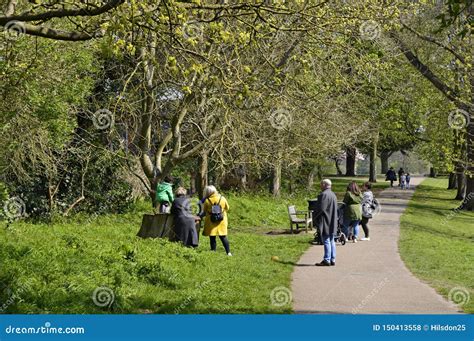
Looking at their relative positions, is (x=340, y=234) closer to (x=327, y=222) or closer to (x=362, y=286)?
(x=327, y=222)

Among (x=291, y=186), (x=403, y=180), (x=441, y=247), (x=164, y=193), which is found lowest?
(x=441, y=247)

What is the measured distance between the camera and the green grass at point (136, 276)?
32.0 feet

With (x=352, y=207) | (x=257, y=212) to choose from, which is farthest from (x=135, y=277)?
(x=257, y=212)

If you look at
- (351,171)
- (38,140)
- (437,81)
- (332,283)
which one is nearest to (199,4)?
(332,283)

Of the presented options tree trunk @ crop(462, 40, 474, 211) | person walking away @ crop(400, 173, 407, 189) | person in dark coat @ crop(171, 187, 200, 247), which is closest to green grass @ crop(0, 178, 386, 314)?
person in dark coat @ crop(171, 187, 200, 247)

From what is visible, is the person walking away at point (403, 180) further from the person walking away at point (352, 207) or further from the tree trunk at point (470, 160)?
the person walking away at point (352, 207)

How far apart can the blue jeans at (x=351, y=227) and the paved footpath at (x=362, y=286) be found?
2.89 ft

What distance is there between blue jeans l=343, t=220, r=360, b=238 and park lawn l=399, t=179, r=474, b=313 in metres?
1.26

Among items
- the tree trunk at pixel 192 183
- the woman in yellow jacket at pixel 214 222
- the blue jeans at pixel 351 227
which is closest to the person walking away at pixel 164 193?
the woman in yellow jacket at pixel 214 222

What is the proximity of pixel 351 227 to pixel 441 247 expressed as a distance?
2940mm

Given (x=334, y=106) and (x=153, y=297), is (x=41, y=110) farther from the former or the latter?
(x=334, y=106)

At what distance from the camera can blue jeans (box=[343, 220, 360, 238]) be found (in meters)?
20.5

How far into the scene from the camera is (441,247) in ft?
72.0

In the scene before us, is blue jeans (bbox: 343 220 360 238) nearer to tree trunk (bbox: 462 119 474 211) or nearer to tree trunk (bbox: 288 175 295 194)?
tree trunk (bbox: 462 119 474 211)
